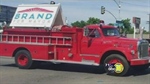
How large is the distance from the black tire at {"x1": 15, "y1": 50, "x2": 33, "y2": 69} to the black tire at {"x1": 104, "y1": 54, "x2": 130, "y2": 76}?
3.75 m

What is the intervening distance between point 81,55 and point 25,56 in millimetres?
2856

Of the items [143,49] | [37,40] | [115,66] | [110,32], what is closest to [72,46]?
[110,32]

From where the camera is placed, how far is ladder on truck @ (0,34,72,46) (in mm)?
14453

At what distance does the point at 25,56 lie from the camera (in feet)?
50.4

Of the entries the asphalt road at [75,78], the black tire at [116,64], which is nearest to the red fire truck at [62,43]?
the black tire at [116,64]

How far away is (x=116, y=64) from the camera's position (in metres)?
13.1

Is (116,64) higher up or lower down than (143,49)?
lower down

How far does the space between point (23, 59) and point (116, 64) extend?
465cm

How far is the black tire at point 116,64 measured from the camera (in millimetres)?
12898

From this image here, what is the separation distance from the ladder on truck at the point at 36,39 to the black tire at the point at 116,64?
1970mm

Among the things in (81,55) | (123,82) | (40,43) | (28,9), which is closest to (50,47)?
(40,43)

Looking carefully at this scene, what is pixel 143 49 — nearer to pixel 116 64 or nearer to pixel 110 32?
pixel 116 64

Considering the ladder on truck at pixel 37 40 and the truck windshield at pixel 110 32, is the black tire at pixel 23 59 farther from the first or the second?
the truck windshield at pixel 110 32

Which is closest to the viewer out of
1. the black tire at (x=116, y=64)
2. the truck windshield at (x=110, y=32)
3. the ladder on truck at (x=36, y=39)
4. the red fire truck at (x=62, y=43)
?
the black tire at (x=116, y=64)
